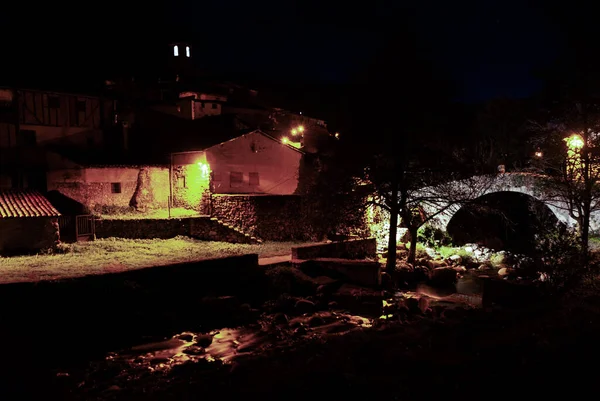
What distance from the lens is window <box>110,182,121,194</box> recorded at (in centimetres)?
2436

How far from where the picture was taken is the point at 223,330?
46.0 ft

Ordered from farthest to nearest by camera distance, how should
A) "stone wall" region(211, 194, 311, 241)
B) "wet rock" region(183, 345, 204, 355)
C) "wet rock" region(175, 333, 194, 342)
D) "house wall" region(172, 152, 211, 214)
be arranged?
1. "house wall" region(172, 152, 211, 214)
2. "stone wall" region(211, 194, 311, 241)
3. "wet rock" region(175, 333, 194, 342)
4. "wet rock" region(183, 345, 204, 355)

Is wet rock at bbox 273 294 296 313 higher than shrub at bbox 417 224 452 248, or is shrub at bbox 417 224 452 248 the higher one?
shrub at bbox 417 224 452 248

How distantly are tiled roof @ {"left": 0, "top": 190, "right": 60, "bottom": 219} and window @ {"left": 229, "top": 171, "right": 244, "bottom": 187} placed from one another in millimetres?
9882

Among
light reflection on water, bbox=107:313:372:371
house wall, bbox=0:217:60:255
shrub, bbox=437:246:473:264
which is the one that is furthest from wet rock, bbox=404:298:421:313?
house wall, bbox=0:217:60:255

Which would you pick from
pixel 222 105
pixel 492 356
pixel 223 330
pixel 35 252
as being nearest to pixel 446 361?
pixel 492 356

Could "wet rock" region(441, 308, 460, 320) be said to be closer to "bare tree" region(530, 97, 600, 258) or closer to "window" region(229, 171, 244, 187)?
"bare tree" region(530, 97, 600, 258)

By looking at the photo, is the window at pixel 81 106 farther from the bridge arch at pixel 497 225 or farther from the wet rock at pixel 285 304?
the bridge arch at pixel 497 225

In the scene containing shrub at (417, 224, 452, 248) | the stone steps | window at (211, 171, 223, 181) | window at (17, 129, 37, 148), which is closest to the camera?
the stone steps

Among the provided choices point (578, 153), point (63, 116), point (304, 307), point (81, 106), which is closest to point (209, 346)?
point (304, 307)

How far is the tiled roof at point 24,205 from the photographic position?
17.3 meters

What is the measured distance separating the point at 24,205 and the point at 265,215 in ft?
35.5

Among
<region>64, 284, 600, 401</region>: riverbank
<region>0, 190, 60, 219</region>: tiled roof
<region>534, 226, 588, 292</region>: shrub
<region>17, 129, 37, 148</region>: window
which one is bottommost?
<region>64, 284, 600, 401</region>: riverbank

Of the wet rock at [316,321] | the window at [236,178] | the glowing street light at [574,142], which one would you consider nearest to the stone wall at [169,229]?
the window at [236,178]
